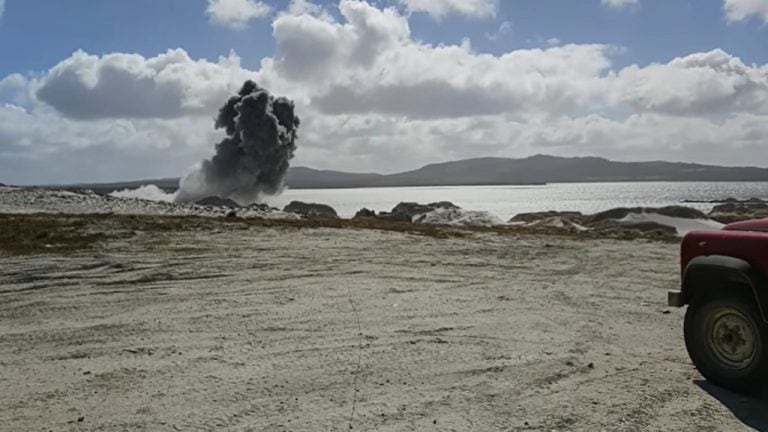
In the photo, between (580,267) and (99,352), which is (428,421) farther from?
(580,267)

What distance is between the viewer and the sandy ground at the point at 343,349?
209 inches

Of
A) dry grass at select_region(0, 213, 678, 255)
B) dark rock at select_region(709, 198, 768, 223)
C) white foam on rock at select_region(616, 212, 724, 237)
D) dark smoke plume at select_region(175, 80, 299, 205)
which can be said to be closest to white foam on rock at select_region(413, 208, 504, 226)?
white foam on rock at select_region(616, 212, 724, 237)

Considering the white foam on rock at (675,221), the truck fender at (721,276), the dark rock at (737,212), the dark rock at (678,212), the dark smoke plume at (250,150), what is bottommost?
the dark rock at (737,212)

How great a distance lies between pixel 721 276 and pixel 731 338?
0.59 m

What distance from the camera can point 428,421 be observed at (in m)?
5.16

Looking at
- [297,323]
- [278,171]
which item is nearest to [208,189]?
[278,171]

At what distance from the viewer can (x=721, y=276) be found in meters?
5.83

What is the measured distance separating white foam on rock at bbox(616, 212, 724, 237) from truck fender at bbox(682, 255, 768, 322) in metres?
23.2

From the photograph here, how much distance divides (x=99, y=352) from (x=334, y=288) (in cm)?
468

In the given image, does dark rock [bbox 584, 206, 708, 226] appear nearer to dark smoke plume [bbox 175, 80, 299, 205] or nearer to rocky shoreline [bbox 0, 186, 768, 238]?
rocky shoreline [bbox 0, 186, 768, 238]

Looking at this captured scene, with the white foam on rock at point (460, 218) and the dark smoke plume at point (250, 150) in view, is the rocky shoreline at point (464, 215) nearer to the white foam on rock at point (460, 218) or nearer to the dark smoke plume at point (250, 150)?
the white foam on rock at point (460, 218)

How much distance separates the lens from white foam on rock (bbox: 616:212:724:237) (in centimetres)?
2888

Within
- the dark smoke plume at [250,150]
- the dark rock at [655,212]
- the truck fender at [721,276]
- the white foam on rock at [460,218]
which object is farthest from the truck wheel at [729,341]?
the dark smoke plume at [250,150]

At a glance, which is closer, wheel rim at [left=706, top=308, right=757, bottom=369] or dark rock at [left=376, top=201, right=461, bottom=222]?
wheel rim at [left=706, top=308, right=757, bottom=369]
